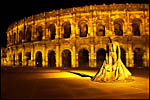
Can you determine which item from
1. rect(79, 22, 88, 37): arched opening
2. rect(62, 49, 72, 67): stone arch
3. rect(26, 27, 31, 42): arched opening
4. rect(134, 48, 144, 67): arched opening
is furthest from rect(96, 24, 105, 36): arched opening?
rect(26, 27, 31, 42): arched opening

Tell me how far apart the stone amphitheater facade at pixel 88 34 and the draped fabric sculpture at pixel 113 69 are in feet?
39.8

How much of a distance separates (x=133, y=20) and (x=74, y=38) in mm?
8687

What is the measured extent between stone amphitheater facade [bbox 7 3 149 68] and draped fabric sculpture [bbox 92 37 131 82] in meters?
12.1

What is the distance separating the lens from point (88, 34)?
2162 cm

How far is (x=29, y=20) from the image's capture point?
85.4 feet

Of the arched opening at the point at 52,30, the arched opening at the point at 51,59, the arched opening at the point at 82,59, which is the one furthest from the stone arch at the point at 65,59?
the arched opening at the point at 52,30

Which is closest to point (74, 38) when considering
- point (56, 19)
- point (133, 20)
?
point (56, 19)

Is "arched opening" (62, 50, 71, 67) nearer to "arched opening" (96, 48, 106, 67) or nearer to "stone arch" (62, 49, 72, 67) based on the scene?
"stone arch" (62, 49, 72, 67)

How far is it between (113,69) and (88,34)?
44.4ft

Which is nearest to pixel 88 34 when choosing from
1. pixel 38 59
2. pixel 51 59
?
pixel 51 59

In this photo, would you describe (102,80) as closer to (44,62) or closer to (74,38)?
(74,38)

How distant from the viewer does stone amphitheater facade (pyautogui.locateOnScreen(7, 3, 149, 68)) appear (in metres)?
20.9

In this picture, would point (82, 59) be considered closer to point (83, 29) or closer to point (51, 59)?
point (83, 29)

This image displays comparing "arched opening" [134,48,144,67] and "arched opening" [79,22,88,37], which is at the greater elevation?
"arched opening" [79,22,88,37]
